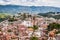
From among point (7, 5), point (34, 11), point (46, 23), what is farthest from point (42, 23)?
point (7, 5)

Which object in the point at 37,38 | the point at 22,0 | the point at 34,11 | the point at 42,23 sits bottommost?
the point at 37,38

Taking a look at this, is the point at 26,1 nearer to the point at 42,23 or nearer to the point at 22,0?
the point at 22,0

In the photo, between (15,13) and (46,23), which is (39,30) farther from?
(15,13)

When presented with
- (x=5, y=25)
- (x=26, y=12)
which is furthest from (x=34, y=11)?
(x=5, y=25)

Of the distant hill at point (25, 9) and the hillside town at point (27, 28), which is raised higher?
the distant hill at point (25, 9)

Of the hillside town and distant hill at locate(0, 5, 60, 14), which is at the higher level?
distant hill at locate(0, 5, 60, 14)

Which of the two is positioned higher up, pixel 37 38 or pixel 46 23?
pixel 46 23

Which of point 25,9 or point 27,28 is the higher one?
point 25,9
